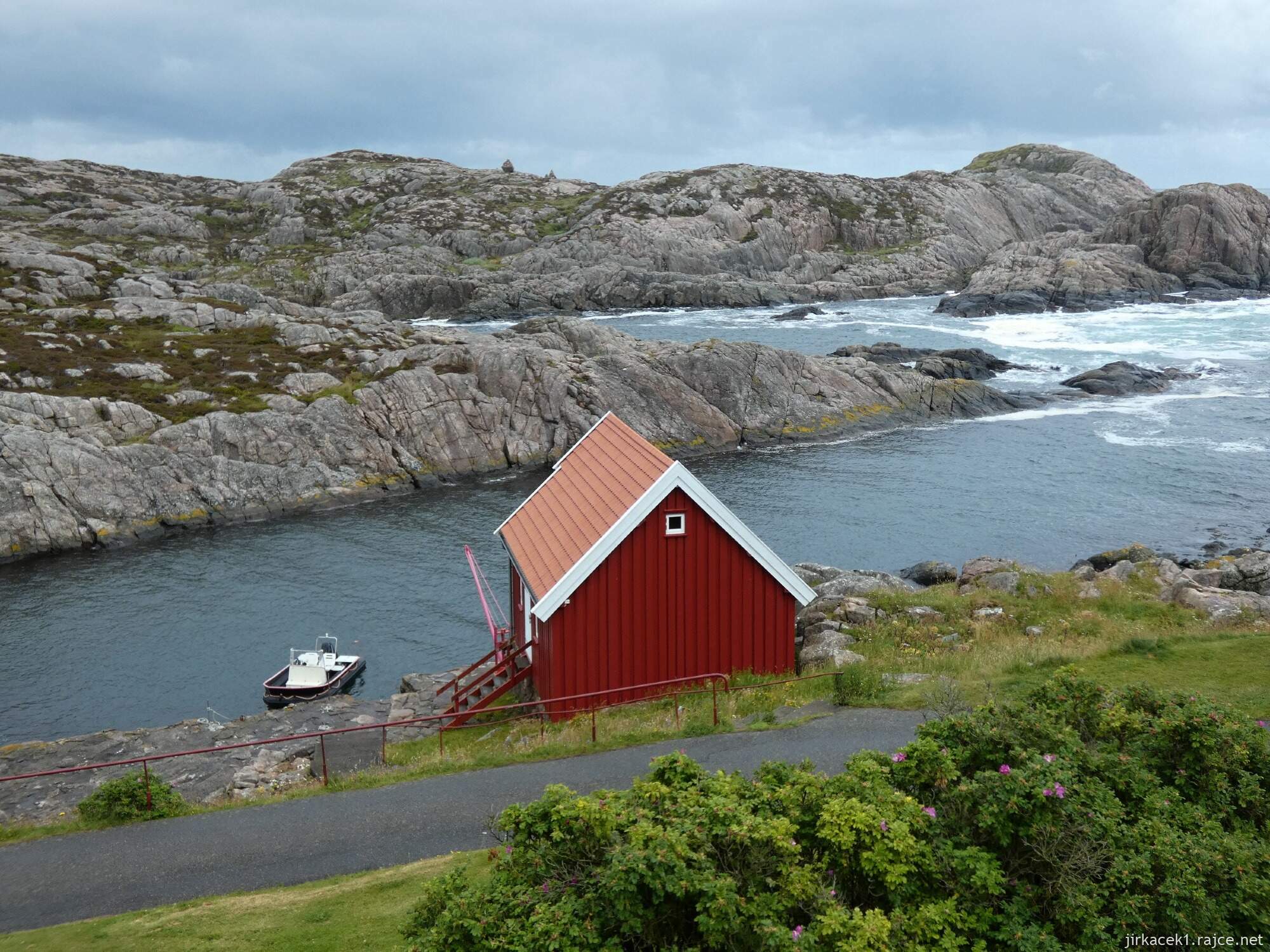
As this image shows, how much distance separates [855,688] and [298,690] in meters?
20.3

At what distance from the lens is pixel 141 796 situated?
55.1ft

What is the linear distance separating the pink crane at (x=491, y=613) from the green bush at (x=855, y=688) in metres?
9.80

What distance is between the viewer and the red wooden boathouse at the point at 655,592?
20.4 metres

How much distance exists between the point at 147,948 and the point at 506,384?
5472cm

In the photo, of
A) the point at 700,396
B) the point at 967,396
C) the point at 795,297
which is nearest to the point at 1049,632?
the point at 700,396

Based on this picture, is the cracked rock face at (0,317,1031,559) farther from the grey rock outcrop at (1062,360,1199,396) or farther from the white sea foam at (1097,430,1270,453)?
the white sea foam at (1097,430,1270,453)

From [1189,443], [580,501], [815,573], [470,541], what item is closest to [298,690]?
[580,501]

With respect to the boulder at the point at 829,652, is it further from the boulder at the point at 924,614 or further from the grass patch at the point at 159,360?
the grass patch at the point at 159,360

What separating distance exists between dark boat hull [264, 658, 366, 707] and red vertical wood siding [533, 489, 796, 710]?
42.8 feet

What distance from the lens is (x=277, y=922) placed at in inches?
477

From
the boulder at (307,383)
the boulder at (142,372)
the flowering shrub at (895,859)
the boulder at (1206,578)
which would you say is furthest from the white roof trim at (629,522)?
the boulder at (142,372)

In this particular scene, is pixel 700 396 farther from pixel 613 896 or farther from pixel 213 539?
pixel 613 896

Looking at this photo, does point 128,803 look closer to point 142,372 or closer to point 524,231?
point 142,372

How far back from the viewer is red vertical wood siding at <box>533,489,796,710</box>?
67.6ft
